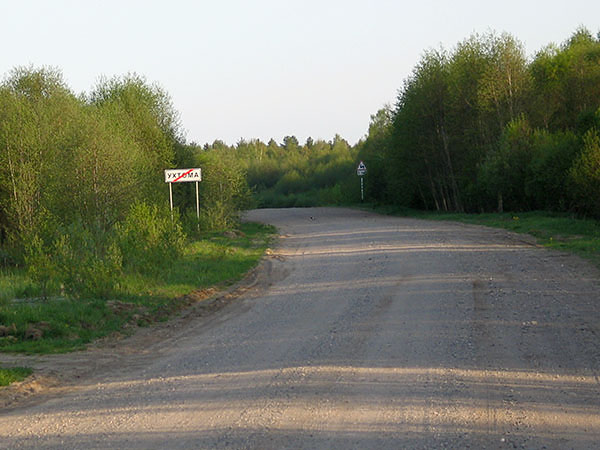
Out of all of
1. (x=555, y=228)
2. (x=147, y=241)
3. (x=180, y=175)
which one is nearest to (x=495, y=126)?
(x=555, y=228)

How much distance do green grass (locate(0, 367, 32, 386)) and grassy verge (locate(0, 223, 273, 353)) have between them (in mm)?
1412

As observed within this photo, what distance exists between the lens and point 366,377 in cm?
750

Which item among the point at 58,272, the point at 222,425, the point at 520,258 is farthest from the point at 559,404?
the point at 520,258

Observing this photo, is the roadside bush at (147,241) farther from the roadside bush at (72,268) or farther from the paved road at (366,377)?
the paved road at (366,377)

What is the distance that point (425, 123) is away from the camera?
41.8 metres

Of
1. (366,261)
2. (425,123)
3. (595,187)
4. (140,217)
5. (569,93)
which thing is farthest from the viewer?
(425,123)

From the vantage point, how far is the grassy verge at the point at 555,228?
1878cm

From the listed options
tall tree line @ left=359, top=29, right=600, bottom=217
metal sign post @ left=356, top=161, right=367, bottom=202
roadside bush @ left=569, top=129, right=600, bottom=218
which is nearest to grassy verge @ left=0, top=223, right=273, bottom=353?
roadside bush @ left=569, top=129, right=600, bottom=218

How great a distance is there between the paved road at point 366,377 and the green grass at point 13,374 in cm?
76

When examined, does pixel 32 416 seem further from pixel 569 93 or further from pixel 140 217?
pixel 569 93

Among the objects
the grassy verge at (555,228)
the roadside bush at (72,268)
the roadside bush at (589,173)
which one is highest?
the roadside bush at (589,173)

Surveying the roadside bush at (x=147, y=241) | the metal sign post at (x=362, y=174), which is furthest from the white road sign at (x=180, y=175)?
the metal sign post at (x=362, y=174)

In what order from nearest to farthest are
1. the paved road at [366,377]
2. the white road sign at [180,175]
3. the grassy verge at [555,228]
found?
the paved road at [366,377]
the grassy verge at [555,228]
the white road sign at [180,175]

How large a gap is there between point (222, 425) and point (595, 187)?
78.4 feet
